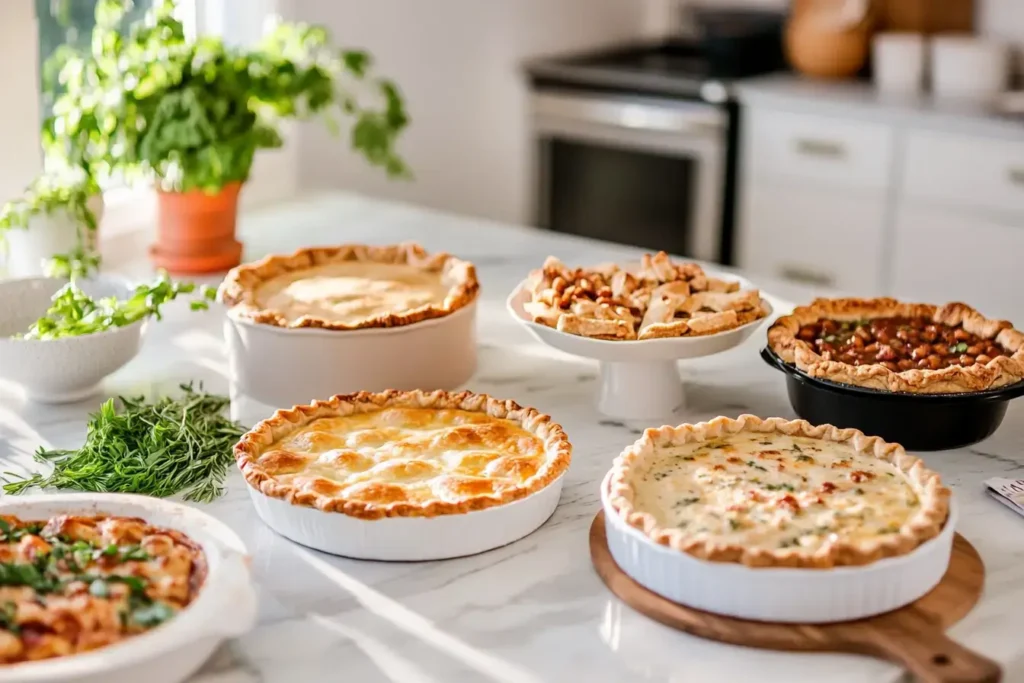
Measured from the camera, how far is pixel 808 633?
4.25 feet

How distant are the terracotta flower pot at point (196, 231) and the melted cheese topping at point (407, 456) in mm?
878

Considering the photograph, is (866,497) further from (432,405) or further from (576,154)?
(576,154)

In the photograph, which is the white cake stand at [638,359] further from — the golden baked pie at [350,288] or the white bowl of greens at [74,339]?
the white bowl of greens at [74,339]

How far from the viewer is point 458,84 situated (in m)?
3.84

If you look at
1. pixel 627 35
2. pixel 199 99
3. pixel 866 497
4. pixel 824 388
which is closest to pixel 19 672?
pixel 866 497

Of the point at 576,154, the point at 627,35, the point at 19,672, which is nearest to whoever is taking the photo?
the point at 19,672

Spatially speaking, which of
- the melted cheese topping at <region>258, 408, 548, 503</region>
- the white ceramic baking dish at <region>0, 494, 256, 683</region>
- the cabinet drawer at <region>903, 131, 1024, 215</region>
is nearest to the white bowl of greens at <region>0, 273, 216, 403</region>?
the melted cheese topping at <region>258, 408, 548, 503</region>

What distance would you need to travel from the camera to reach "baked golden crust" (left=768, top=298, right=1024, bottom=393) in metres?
1.67

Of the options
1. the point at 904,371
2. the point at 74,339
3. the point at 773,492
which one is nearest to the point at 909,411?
the point at 904,371

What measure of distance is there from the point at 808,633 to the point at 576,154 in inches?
112

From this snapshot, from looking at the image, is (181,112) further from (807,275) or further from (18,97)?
(807,275)

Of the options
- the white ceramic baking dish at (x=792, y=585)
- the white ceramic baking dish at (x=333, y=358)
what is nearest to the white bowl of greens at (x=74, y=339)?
the white ceramic baking dish at (x=333, y=358)

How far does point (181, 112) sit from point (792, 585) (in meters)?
1.51

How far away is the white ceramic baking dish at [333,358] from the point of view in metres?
1.86
